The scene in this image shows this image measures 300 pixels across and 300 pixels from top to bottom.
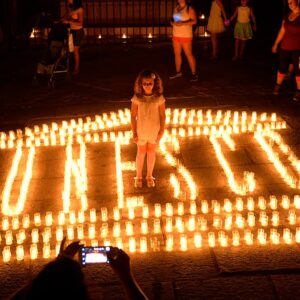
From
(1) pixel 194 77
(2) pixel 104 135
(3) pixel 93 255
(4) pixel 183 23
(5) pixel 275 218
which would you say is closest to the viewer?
(3) pixel 93 255

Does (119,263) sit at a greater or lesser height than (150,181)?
greater

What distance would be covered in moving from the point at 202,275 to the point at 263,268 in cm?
58

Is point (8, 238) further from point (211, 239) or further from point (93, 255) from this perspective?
point (93, 255)

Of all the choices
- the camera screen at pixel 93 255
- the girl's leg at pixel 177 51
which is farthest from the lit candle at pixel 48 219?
the girl's leg at pixel 177 51

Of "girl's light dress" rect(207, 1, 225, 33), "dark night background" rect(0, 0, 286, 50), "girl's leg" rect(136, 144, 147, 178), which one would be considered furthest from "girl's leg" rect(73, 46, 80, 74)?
"girl's leg" rect(136, 144, 147, 178)

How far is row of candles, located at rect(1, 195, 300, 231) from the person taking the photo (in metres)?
6.90

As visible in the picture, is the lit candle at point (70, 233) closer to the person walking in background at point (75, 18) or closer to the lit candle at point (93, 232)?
the lit candle at point (93, 232)

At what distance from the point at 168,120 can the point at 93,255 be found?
647cm

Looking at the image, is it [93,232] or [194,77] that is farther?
[194,77]

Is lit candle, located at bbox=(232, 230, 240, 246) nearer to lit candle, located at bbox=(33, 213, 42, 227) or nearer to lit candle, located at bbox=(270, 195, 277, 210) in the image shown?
lit candle, located at bbox=(270, 195, 277, 210)

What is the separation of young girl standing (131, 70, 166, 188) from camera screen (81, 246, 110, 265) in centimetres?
335

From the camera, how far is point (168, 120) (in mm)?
10523

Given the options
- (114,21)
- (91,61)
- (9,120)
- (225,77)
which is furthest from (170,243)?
(114,21)

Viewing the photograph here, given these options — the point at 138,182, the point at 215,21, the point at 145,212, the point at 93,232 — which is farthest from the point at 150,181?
the point at 215,21
